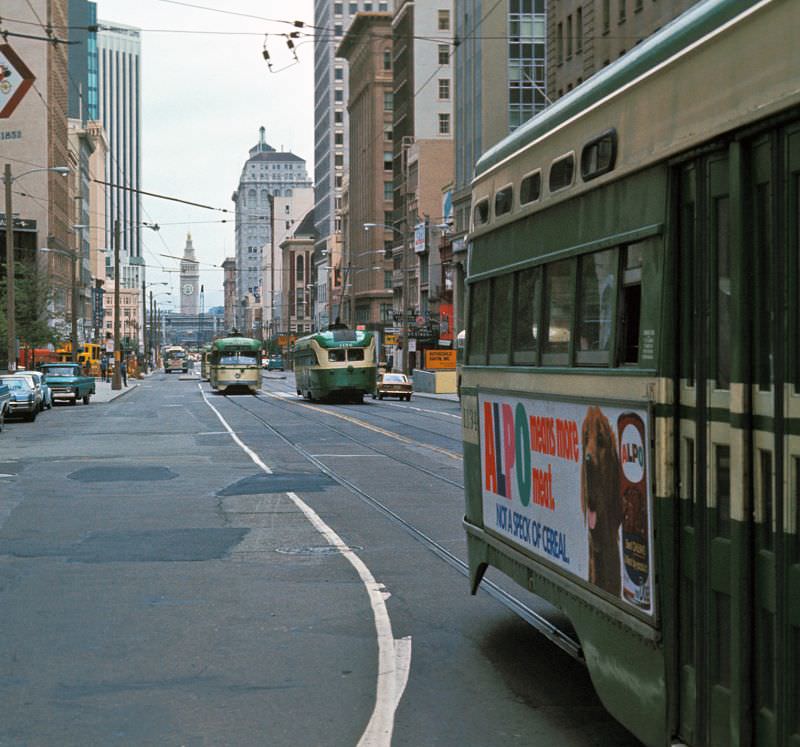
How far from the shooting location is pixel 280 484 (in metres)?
19.9

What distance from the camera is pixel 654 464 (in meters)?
5.46

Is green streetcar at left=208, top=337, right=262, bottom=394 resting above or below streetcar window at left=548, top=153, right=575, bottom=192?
below

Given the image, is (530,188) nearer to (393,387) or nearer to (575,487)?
(575,487)

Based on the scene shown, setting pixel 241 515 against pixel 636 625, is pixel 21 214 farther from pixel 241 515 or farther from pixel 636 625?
pixel 636 625

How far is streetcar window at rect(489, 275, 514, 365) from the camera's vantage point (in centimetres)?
814

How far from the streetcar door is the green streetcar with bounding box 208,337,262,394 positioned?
68.3 meters

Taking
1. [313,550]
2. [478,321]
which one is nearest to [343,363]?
[313,550]

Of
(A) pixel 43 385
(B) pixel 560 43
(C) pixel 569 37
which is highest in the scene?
(B) pixel 560 43

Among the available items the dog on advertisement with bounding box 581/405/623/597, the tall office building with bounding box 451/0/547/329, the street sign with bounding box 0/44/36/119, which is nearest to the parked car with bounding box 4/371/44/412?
the dog on advertisement with bounding box 581/405/623/597

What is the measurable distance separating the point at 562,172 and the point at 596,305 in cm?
93

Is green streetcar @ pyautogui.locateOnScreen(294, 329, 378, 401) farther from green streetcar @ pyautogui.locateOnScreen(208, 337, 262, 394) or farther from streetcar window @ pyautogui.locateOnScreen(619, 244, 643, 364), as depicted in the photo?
streetcar window @ pyautogui.locateOnScreen(619, 244, 643, 364)

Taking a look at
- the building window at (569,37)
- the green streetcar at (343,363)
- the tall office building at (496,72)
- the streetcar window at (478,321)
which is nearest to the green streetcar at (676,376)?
the streetcar window at (478,321)

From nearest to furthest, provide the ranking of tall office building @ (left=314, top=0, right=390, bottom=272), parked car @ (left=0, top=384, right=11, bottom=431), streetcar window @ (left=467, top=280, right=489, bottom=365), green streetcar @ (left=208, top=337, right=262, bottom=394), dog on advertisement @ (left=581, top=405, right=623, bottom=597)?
dog on advertisement @ (left=581, top=405, right=623, bottom=597) → streetcar window @ (left=467, top=280, right=489, bottom=365) → parked car @ (left=0, top=384, right=11, bottom=431) → green streetcar @ (left=208, top=337, right=262, bottom=394) → tall office building @ (left=314, top=0, right=390, bottom=272)

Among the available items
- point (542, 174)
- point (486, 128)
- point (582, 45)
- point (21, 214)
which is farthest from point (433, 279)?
point (542, 174)
